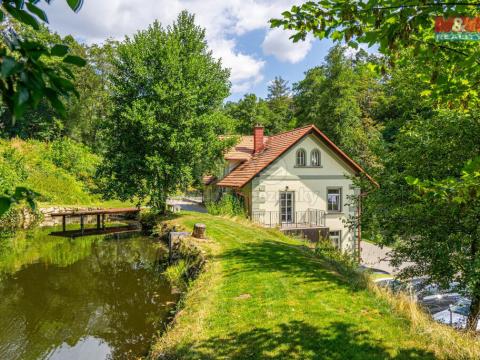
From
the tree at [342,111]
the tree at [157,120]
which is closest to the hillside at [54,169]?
the tree at [157,120]

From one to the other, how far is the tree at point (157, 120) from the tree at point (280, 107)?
3368cm

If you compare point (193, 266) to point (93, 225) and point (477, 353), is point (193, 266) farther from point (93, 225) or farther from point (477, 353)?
point (93, 225)

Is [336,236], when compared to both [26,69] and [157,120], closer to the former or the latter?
[157,120]

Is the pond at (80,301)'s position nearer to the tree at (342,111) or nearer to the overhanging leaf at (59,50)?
the overhanging leaf at (59,50)

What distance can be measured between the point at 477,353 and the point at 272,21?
17.1ft

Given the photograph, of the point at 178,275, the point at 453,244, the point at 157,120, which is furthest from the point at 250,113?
the point at 453,244

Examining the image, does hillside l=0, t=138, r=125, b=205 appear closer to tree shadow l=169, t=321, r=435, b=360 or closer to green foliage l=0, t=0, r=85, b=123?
tree shadow l=169, t=321, r=435, b=360

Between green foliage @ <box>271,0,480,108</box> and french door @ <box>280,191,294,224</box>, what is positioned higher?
green foliage @ <box>271,0,480,108</box>

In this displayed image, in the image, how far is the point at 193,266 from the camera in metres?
11.4

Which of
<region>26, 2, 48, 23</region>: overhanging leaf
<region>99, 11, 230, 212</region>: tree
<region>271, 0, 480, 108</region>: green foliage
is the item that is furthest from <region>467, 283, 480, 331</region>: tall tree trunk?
<region>99, 11, 230, 212</region>: tree

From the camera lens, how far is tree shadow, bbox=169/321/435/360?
5105 mm

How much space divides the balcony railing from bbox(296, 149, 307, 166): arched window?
309 centimetres

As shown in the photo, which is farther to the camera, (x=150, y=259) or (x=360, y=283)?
(x=150, y=259)

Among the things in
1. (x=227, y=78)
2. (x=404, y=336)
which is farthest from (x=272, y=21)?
(x=227, y=78)
